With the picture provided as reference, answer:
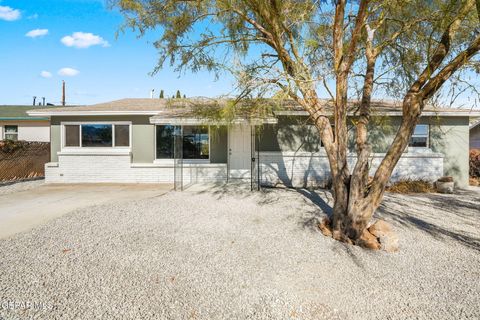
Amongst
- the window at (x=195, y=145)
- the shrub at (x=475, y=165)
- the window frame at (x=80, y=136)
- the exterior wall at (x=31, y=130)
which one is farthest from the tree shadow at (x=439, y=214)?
the exterior wall at (x=31, y=130)

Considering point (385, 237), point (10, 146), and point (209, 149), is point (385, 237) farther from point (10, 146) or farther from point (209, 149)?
point (10, 146)

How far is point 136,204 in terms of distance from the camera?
7938 millimetres

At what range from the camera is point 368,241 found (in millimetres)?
5191

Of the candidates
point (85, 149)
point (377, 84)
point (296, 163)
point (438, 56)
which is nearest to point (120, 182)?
point (85, 149)

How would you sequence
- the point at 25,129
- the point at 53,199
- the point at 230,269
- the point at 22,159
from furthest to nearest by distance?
the point at 25,129, the point at 22,159, the point at 53,199, the point at 230,269

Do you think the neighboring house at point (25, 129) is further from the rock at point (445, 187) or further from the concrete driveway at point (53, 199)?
the rock at point (445, 187)

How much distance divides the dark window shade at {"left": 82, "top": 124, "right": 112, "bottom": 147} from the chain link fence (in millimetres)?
3985

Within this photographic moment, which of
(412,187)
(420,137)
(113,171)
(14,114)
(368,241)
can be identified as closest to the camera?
Result: (368,241)

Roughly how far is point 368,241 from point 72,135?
12.7m

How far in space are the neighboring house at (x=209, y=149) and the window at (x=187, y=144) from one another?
0.04 meters

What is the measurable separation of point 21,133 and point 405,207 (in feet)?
74.6

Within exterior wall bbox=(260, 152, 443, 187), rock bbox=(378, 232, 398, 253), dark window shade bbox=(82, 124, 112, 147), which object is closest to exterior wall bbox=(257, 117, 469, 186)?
exterior wall bbox=(260, 152, 443, 187)

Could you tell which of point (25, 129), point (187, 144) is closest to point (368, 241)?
point (187, 144)

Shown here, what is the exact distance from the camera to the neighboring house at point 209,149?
38.2 ft
